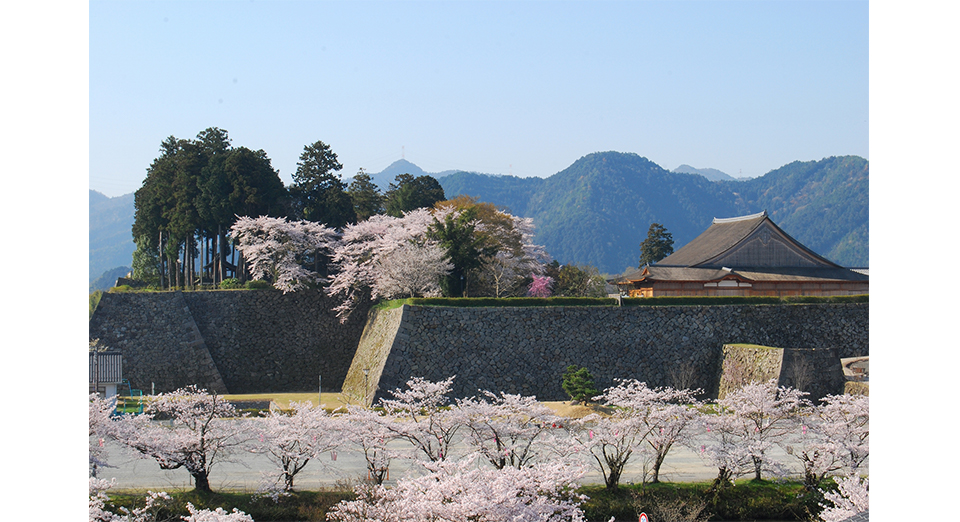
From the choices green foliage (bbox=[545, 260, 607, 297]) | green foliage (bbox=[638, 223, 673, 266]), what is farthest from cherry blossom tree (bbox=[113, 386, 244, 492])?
green foliage (bbox=[638, 223, 673, 266])

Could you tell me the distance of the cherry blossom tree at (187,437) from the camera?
12266mm

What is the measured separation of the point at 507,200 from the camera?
14050cm

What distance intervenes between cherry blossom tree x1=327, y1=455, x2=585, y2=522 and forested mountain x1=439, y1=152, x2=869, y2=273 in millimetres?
90357

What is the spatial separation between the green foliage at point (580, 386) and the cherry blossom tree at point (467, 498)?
Result: 879cm

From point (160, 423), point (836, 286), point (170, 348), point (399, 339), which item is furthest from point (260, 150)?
point (836, 286)

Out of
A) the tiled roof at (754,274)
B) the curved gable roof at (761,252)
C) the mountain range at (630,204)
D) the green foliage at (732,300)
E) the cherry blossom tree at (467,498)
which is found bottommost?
the cherry blossom tree at (467,498)

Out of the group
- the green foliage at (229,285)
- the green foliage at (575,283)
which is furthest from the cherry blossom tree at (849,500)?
the green foliage at (229,285)

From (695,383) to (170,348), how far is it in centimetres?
1621

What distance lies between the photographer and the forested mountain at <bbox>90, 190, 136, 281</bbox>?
12300 centimetres

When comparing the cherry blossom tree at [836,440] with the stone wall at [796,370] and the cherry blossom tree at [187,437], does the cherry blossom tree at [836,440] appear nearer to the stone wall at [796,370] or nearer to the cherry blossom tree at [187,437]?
the stone wall at [796,370]

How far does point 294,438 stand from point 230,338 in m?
13.3

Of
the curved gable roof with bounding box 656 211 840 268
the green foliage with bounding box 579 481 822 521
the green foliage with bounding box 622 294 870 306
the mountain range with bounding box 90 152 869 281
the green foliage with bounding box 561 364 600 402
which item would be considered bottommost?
the green foliage with bounding box 579 481 822 521

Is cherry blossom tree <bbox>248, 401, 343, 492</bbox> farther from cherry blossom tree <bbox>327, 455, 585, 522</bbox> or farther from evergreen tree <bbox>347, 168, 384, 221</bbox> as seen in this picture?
evergreen tree <bbox>347, 168, 384, 221</bbox>

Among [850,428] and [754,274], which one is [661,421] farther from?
[754,274]
